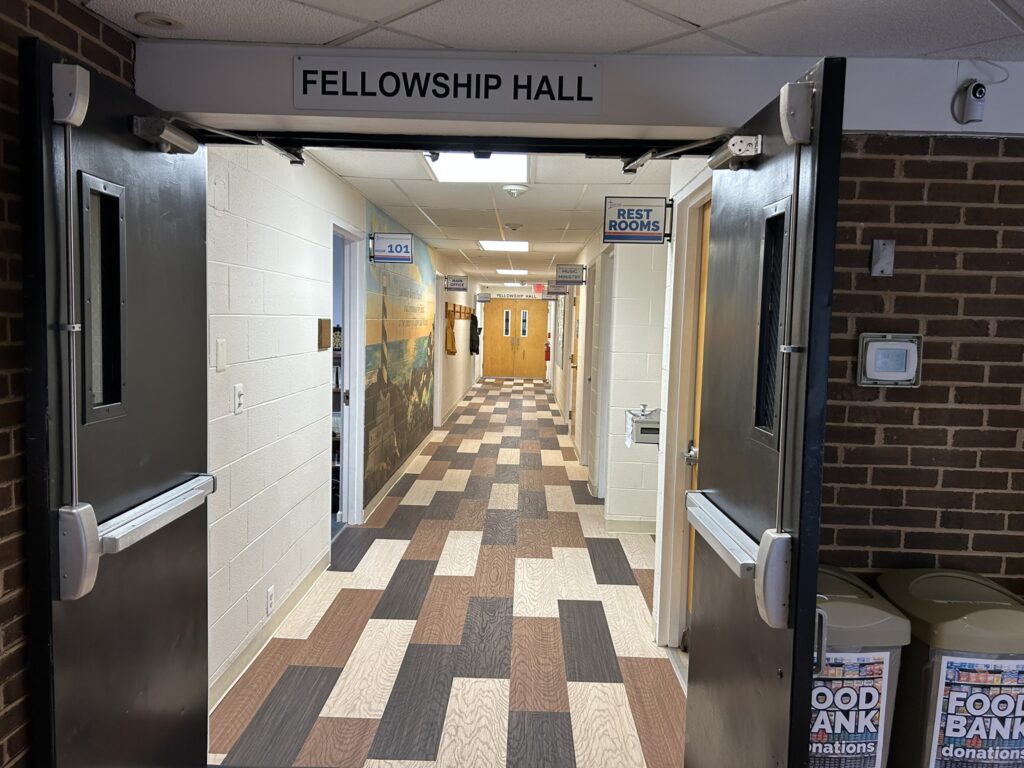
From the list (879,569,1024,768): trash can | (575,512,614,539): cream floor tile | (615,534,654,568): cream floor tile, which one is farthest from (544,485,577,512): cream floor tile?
→ (879,569,1024,768): trash can

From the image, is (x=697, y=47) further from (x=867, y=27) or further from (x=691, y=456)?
(x=691, y=456)

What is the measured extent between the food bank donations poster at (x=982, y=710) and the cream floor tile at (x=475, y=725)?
4.92 ft

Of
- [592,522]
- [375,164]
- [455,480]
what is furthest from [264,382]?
[455,480]

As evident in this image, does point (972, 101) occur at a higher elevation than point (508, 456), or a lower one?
higher

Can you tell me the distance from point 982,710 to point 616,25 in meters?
2.11

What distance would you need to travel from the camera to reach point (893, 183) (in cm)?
226

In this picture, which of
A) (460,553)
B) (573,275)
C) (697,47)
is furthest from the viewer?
(573,275)

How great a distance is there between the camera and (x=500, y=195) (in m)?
5.29

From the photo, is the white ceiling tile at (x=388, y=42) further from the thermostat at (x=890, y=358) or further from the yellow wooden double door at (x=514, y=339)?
the yellow wooden double door at (x=514, y=339)

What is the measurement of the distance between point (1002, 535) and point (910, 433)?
1.49 feet

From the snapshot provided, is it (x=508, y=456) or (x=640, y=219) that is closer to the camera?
(x=640, y=219)

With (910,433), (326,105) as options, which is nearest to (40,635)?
(326,105)

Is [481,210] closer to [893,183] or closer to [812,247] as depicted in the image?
[893,183]

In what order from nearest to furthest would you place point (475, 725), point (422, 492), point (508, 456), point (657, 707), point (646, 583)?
1. point (475, 725)
2. point (657, 707)
3. point (646, 583)
4. point (422, 492)
5. point (508, 456)
